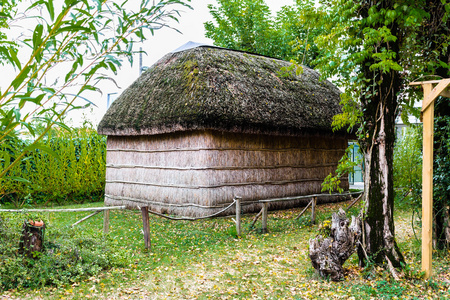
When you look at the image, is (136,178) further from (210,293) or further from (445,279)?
(445,279)

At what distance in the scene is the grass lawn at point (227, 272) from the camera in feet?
14.0

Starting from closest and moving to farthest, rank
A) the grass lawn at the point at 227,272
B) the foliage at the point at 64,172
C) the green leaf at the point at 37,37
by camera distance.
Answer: the green leaf at the point at 37,37 < the grass lawn at the point at 227,272 < the foliage at the point at 64,172

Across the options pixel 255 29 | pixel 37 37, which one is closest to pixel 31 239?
pixel 37 37

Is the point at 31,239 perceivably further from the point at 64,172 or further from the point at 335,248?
the point at 64,172

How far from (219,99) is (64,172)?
646 cm

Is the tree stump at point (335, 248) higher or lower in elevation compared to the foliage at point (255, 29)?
lower

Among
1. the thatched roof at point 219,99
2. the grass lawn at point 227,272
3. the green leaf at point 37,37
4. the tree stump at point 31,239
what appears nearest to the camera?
the green leaf at point 37,37

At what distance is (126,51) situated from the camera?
5.83 ft

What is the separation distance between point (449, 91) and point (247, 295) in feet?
11.6

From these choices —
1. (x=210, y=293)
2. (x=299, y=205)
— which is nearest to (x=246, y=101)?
(x=299, y=205)

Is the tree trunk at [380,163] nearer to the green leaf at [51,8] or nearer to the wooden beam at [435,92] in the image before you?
the wooden beam at [435,92]

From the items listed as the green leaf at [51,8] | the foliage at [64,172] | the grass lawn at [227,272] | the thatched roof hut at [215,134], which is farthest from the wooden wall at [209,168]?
the green leaf at [51,8]

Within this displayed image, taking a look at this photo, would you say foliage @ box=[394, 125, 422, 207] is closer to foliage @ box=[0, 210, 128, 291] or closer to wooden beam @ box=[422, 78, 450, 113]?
wooden beam @ box=[422, 78, 450, 113]

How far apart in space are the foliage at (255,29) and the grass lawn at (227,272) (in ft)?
37.4
